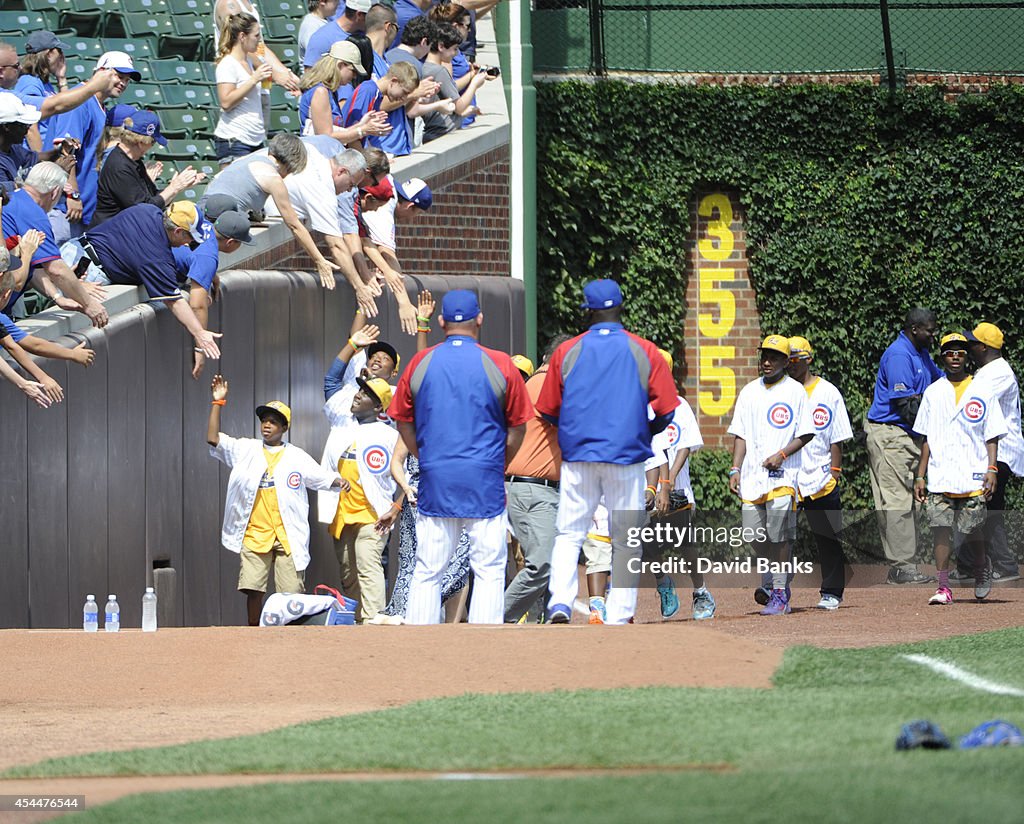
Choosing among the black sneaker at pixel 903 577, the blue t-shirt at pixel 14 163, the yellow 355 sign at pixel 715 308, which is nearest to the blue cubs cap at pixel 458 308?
the blue t-shirt at pixel 14 163

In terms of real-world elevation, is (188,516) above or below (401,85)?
below

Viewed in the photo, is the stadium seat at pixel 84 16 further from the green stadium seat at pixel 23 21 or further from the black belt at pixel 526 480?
the black belt at pixel 526 480

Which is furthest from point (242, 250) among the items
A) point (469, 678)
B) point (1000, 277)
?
point (1000, 277)

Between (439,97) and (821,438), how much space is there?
223 inches

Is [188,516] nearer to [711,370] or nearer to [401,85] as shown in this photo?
[401,85]

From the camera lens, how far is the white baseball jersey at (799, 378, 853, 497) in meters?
11.4

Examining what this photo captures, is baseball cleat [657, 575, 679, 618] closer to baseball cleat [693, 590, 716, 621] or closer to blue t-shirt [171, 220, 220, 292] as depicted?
baseball cleat [693, 590, 716, 621]

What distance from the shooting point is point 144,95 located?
1533cm

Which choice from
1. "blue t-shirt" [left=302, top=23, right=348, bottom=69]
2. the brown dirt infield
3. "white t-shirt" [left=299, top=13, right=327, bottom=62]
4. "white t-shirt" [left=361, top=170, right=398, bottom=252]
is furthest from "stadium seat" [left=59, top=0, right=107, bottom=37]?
the brown dirt infield

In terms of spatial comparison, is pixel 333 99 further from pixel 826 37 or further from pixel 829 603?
pixel 826 37

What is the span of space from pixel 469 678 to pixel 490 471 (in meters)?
1.66

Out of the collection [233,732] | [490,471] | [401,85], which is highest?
[401,85]

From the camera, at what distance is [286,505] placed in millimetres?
10945

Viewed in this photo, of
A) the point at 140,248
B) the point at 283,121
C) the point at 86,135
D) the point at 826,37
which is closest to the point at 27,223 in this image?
the point at 140,248
